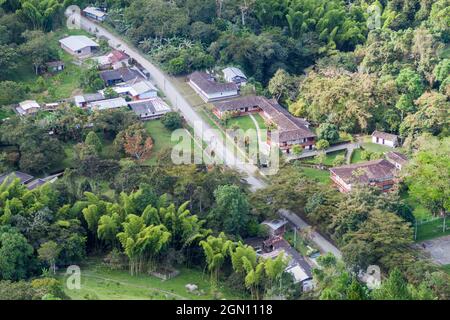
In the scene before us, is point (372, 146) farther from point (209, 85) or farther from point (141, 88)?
point (141, 88)

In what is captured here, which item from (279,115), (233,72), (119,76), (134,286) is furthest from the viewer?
(233,72)

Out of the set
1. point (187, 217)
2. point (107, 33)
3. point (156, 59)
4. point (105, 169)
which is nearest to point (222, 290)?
point (187, 217)

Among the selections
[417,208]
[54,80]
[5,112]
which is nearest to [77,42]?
[54,80]

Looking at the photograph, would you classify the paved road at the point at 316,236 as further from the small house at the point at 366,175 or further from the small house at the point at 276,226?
the small house at the point at 366,175

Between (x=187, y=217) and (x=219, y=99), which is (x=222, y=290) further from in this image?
(x=219, y=99)

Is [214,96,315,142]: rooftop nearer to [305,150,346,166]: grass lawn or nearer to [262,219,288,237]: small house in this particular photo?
[305,150,346,166]: grass lawn

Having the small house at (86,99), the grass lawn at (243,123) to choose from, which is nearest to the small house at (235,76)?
the grass lawn at (243,123)
